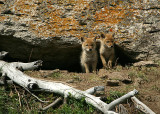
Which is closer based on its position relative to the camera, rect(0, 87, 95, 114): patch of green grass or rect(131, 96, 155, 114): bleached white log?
rect(131, 96, 155, 114): bleached white log

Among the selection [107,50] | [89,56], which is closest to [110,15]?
[107,50]

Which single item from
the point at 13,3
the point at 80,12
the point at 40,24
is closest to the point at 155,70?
the point at 80,12

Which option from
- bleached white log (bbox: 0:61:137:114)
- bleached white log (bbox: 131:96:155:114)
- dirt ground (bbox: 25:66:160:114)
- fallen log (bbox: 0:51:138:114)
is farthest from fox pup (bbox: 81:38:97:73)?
bleached white log (bbox: 131:96:155:114)

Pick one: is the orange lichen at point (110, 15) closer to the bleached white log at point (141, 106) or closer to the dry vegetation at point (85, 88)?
the dry vegetation at point (85, 88)

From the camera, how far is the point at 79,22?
6.59m

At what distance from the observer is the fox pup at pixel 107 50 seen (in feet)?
22.3

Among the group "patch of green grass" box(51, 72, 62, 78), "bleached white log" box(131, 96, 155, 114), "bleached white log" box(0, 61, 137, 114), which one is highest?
"bleached white log" box(0, 61, 137, 114)

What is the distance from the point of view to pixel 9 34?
21.5ft

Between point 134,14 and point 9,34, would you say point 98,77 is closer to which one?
point 134,14

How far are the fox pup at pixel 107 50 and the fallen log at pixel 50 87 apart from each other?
225 cm

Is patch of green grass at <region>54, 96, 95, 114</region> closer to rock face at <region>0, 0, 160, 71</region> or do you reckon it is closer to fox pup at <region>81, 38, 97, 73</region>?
rock face at <region>0, 0, 160, 71</region>

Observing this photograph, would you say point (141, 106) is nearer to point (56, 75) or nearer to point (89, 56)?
point (56, 75)

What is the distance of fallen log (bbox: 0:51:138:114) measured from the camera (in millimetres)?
3916

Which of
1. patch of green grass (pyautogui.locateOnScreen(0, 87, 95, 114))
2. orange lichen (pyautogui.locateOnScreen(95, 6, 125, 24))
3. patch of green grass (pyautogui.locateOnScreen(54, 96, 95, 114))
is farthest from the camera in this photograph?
orange lichen (pyautogui.locateOnScreen(95, 6, 125, 24))
